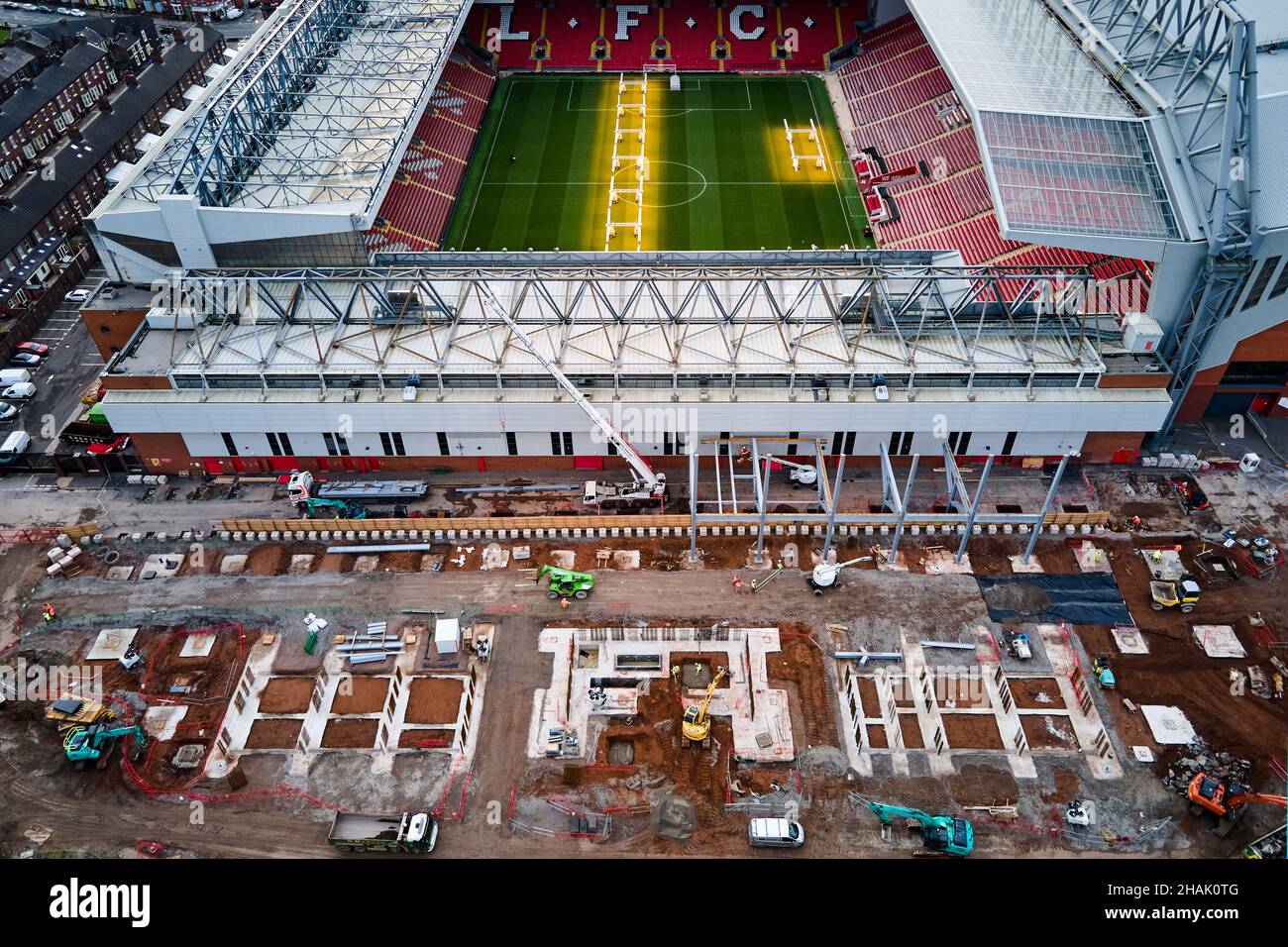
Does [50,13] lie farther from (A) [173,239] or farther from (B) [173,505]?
(B) [173,505]

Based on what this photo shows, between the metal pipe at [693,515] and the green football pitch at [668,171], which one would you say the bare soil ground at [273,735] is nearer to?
the metal pipe at [693,515]

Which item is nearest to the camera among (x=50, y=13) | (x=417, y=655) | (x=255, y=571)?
(x=417, y=655)

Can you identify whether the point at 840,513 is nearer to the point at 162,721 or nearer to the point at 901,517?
the point at 901,517

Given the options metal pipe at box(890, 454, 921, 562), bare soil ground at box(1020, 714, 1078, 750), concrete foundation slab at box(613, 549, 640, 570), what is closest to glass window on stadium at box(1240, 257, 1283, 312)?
metal pipe at box(890, 454, 921, 562)

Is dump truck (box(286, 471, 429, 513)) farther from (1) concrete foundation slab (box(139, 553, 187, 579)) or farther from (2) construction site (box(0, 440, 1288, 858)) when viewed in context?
(1) concrete foundation slab (box(139, 553, 187, 579))

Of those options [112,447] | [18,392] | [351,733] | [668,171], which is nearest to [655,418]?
[351,733]

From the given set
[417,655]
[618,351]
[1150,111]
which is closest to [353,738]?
[417,655]
